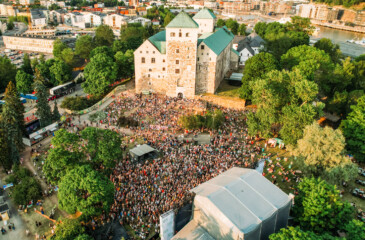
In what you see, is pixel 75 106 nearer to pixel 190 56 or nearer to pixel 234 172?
pixel 190 56

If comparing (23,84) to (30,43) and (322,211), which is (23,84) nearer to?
(30,43)

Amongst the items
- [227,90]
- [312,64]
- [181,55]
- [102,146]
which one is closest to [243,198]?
[102,146]

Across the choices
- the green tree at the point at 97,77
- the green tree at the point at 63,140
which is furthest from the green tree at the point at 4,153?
the green tree at the point at 97,77

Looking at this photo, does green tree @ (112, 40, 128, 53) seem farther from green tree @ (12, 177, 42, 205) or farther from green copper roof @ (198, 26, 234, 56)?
green tree @ (12, 177, 42, 205)

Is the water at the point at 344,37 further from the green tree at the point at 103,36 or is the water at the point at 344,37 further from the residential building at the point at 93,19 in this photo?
the residential building at the point at 93,19

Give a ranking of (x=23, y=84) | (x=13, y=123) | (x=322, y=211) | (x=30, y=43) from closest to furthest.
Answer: (x=322, y=211)
(x=13, y=123)
(x=23, y=84)
(x=30, y=43)

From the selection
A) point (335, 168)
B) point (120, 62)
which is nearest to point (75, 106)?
point (120, 62)
